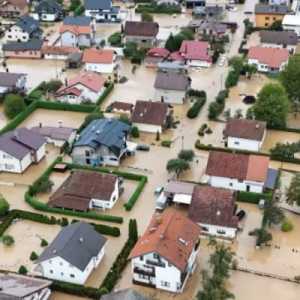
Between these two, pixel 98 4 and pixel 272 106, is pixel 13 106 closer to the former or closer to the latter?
pixel 272 106

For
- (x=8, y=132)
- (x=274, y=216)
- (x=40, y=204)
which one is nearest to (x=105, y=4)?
(x=8, y=132)

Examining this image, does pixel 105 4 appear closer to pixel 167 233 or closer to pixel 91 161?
pixel 91 161

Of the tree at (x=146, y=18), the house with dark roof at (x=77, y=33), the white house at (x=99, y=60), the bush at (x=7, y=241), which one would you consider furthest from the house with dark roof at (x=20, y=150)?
the tree at (x=146, y=18)

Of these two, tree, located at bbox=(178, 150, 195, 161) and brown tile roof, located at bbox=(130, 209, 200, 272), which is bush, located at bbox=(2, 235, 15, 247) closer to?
brown tile roof, located at bbox=(130, 209, 200, 272)

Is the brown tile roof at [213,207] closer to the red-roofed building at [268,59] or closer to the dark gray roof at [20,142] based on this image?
the dark gray roof at [20,142]

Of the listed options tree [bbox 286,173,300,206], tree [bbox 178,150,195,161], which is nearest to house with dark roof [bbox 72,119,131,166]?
tree [bbox 178,150,195,161]

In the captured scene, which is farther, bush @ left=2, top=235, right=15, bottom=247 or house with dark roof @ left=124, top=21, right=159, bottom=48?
house with dark roof @ left=124, top=21, right=159, bottom=48
